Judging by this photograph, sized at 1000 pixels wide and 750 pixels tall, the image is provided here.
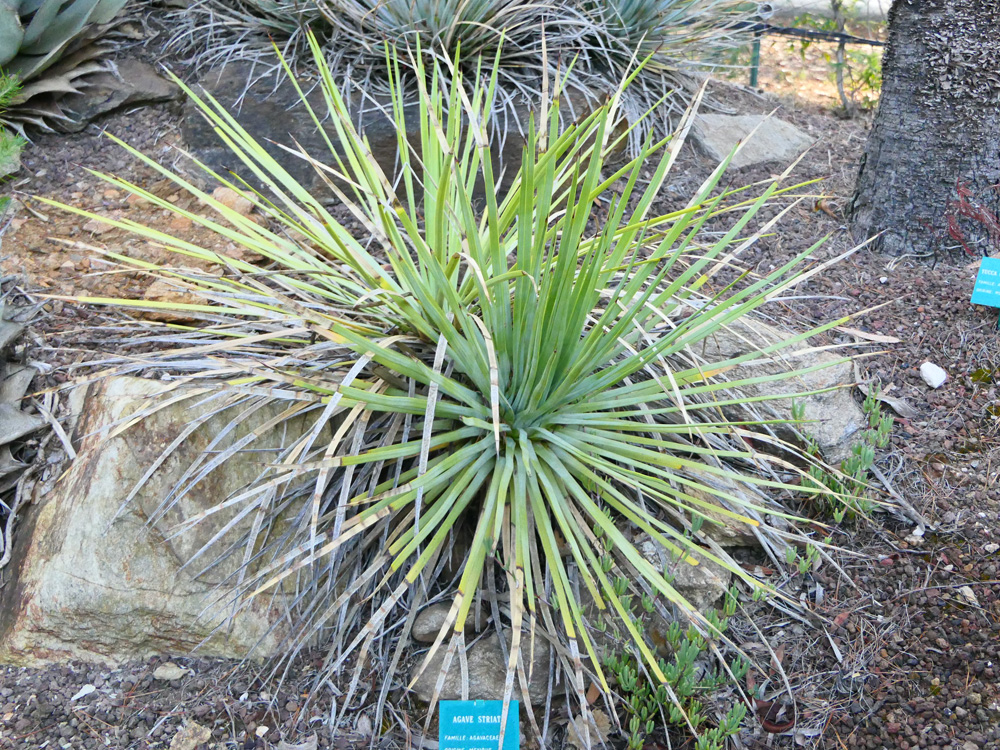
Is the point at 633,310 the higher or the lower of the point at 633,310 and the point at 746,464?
the higher

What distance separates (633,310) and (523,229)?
0.96 feet

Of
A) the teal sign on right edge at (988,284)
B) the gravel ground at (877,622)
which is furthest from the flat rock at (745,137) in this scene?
the teal sign on right edge at (988,284)

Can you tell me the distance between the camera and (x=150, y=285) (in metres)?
2.45

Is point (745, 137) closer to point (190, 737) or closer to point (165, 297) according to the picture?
point (165, 297)

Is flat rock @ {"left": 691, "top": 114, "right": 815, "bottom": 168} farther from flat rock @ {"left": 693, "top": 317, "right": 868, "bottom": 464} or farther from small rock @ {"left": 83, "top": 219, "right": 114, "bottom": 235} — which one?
small rock @ {"left": 83, "top": 219, "right": 114, "bottom": 235}

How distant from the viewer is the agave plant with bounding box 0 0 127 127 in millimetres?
2895

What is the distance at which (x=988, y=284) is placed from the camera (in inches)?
100

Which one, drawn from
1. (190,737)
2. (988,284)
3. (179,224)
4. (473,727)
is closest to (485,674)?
(473,727)

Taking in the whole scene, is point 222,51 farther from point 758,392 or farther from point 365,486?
point 758,392

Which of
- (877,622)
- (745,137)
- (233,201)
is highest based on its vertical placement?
(745,137)

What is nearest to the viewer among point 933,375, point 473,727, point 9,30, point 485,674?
point 473,727

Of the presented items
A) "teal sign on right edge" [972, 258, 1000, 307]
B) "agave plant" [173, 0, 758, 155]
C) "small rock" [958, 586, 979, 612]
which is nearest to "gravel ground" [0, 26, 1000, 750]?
"small rock" [958, 586, 979, 612]

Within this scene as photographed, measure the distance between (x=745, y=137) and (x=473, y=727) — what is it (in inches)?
106

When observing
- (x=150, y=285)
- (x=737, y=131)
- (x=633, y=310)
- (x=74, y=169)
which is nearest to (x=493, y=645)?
(x=633, y=310)
